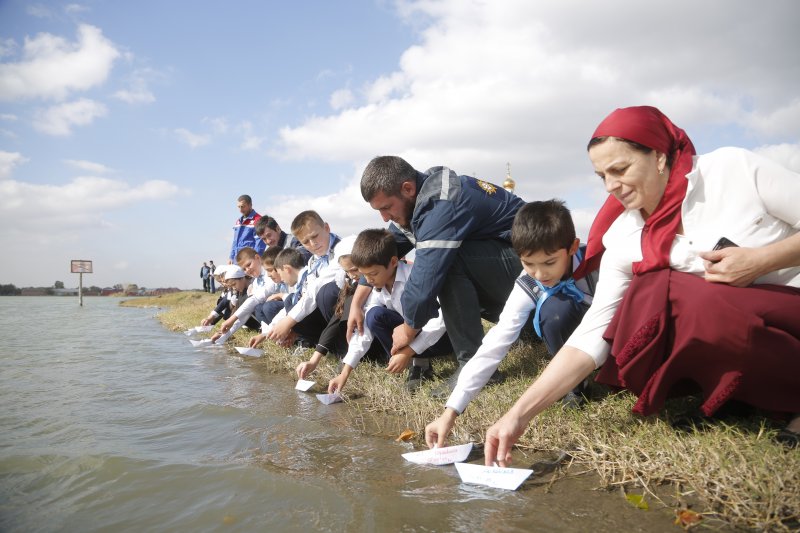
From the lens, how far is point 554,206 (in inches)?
110

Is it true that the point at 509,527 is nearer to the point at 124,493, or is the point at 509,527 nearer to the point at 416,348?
the point at 124,493

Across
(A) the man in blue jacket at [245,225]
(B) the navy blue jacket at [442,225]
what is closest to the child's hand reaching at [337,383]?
(B) the navy blue jacket at [442,225]

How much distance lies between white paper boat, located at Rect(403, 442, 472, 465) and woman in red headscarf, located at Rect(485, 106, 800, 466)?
0.94 feet

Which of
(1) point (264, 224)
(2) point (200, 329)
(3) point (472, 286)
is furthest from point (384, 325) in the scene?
(2) point (200, 329)

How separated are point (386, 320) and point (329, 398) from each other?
2.41ft

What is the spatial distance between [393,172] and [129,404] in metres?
2.49

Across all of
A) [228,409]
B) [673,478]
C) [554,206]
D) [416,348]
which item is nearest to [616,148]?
[554,206]

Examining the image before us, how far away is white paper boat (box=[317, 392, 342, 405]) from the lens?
11.8 feet

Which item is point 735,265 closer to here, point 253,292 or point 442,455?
point 442,455

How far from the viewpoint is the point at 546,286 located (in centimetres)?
280

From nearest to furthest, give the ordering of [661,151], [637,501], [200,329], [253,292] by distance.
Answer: [637,501], [661,151], [253,292], [200,329]

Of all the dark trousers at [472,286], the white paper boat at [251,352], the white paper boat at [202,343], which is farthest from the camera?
the white paper boat at [202,343]

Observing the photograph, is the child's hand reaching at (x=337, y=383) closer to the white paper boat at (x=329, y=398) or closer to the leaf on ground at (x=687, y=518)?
Result: the white paper boat at (x=329, y=398)

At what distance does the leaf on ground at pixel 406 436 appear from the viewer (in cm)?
272
